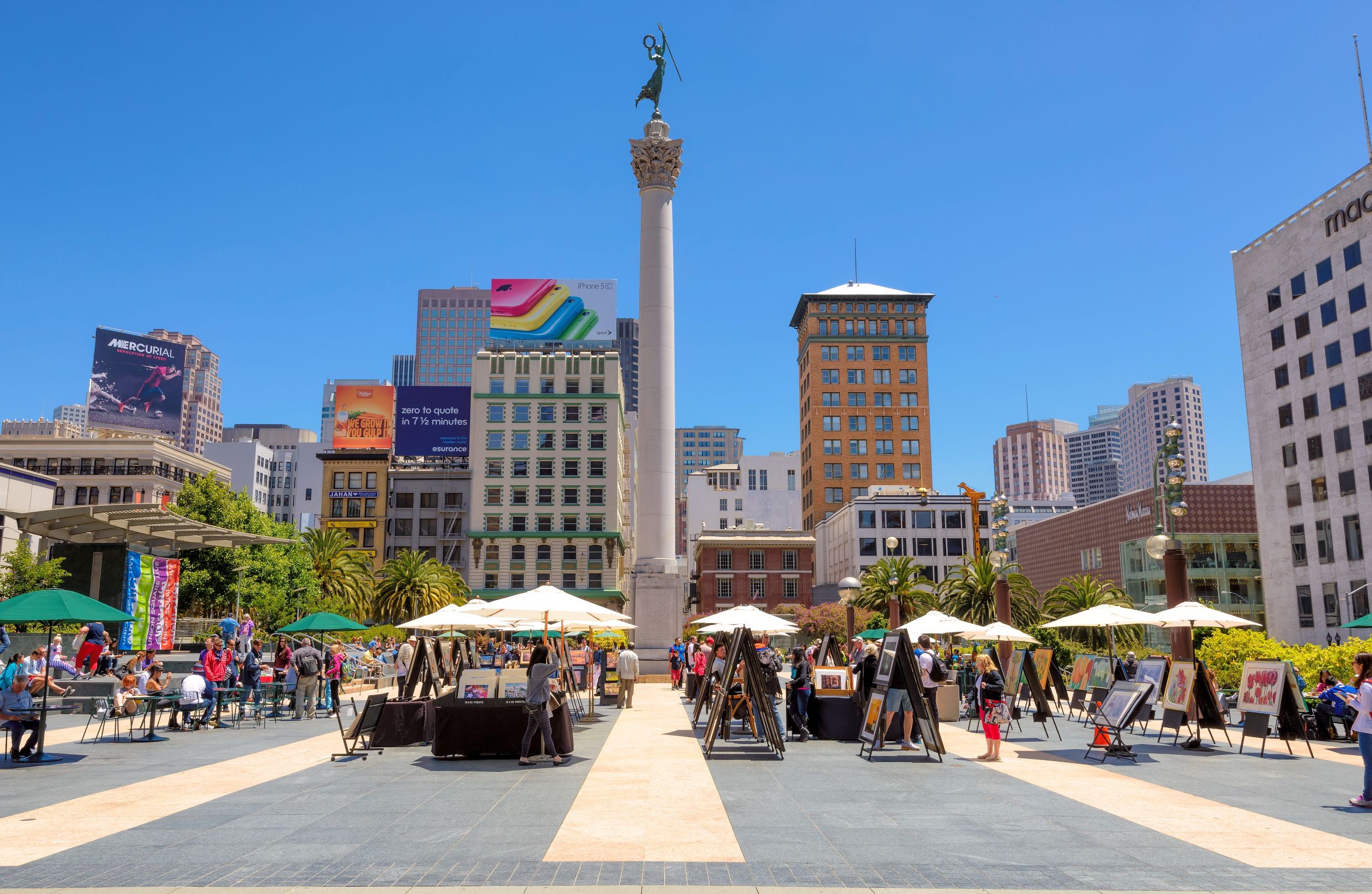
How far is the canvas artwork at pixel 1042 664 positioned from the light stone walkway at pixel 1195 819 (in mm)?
6379

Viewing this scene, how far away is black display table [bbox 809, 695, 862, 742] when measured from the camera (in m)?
21.4

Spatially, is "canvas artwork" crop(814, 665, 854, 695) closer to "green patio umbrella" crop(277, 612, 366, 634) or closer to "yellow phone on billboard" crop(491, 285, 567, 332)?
"green patio umbrella" crop(277, 612, 366, 634)

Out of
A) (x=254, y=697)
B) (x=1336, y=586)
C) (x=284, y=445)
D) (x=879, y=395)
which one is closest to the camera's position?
(x=254, y=697)

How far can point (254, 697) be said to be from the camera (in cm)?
2434

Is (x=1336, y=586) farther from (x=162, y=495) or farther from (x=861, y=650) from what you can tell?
(x=162, y=495)

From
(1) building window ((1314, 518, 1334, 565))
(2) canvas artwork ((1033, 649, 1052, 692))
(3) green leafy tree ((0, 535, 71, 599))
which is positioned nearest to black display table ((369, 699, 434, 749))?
(2) canvas artwork ((1033, 649, 1052, 692))

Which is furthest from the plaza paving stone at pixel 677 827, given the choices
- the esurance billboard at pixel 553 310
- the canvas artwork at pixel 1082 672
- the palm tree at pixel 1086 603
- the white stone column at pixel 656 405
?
the esurance billboard at pixel 553 310

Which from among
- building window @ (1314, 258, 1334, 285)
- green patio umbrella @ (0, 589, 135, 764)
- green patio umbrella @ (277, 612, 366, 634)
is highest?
building window @ (1314, 258, 1334, 285)

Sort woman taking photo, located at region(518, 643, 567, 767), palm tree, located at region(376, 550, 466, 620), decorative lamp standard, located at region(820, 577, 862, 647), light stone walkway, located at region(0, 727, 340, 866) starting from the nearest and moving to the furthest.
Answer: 1. light stone walkway, located at region(0, 727, 340, 866)
2. woman taking photo, located at region(518, 643, 567, 767)
3. decorative lamp standard, located at region(820, 577, 862, 647)
4. palm tree, located at region(376, 550, 466, 620)

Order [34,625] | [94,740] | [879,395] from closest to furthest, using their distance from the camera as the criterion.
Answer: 1. [94,740]
2. [34,625]
3. [879,395]

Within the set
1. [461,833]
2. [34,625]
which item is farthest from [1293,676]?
[34,625]

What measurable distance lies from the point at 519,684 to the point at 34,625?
23625 millimetres

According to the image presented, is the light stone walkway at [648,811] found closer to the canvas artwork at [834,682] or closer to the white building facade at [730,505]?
the canvas artwork at [834,682]

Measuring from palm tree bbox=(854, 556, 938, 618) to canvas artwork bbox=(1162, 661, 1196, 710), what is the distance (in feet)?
137
